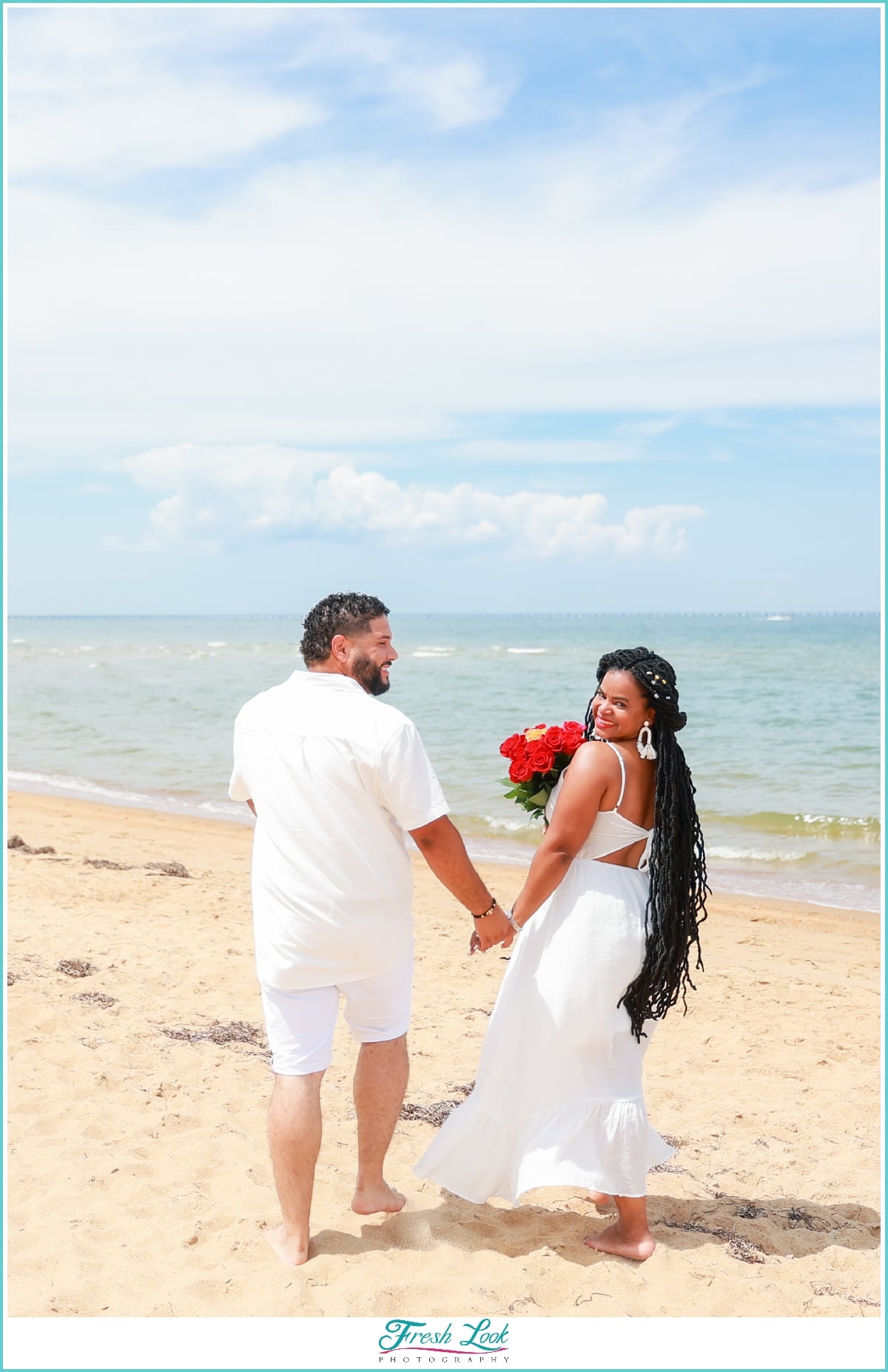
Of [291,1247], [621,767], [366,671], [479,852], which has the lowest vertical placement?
[479,852]

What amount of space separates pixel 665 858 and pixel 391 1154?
6.13 feet

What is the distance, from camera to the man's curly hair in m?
3.62

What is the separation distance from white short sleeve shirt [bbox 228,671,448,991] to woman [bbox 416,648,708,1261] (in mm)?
497

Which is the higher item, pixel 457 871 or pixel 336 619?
pixel 336 619

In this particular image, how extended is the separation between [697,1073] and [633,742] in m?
2.67

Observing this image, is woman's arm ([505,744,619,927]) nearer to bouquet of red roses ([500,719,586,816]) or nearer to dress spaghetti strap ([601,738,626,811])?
dress spaghetti strap ([601,738,626,811])

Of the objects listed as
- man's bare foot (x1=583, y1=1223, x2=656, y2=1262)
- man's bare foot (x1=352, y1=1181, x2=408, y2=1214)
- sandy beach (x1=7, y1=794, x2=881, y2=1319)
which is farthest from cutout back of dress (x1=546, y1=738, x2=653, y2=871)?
man's bare foot (x1=352, y1=1181, x2=408, y2=1214)

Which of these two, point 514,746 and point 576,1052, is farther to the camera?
point 514,746

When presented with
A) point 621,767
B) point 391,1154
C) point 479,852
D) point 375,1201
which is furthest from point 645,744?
point 479,852

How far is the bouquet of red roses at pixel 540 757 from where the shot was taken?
376cm

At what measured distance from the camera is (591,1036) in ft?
11.7

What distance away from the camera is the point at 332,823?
3412 millimetres

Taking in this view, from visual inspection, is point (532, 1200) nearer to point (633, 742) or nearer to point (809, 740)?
point (633, 742)

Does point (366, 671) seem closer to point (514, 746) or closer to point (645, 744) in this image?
point (514, 746)
